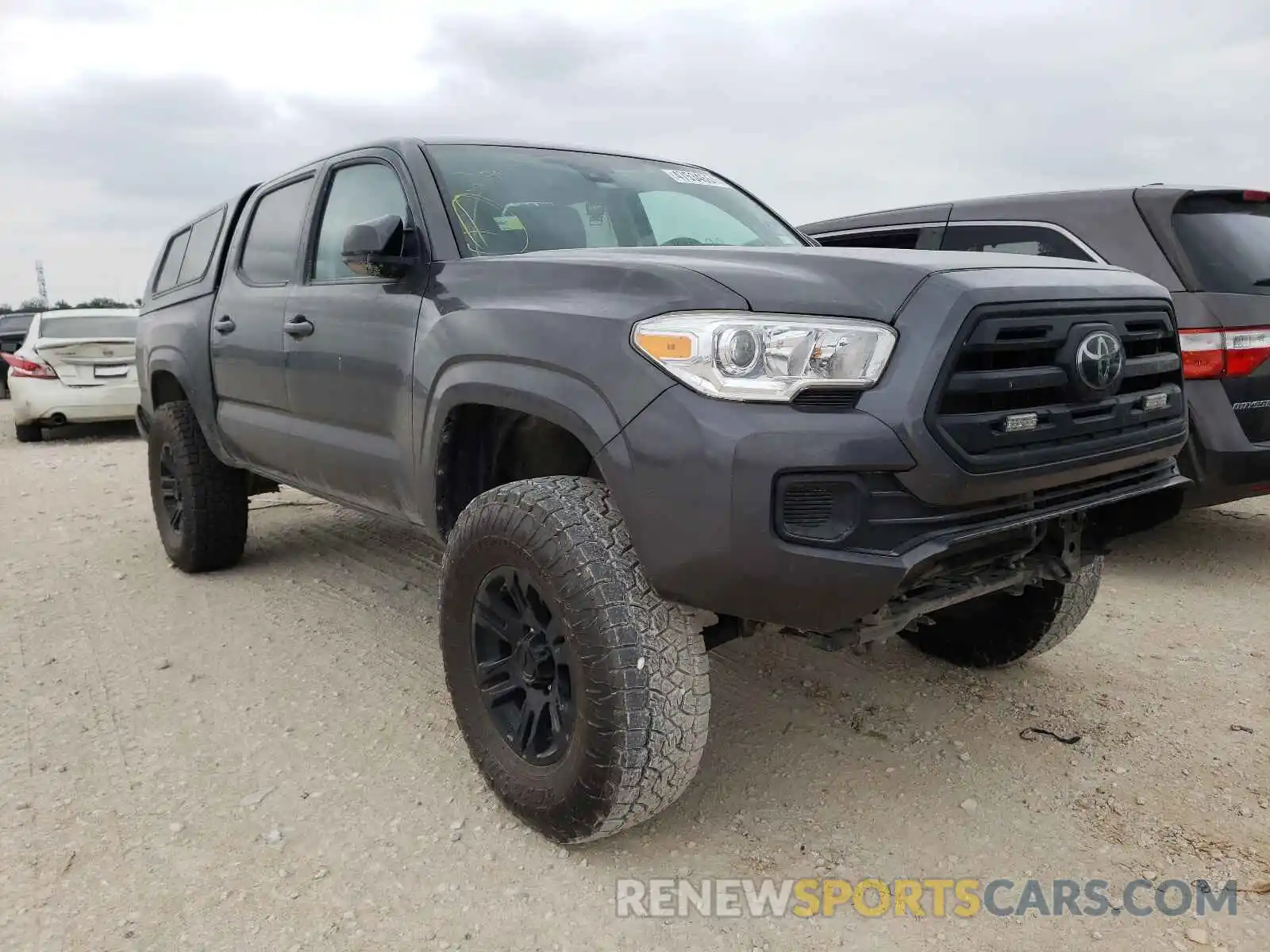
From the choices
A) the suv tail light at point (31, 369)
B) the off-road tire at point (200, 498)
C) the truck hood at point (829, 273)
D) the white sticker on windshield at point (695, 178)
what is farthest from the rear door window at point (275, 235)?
the suv tail light at point (31, 369)

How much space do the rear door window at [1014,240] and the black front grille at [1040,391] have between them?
2.15 m

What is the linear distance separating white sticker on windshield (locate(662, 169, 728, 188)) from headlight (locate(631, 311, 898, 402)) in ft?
5.95

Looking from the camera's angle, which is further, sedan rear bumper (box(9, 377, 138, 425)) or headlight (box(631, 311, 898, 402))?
sedan rear bumper (box(9, 377, 138, 425))

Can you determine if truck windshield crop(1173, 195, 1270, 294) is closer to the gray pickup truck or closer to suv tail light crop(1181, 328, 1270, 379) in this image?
suv tail light crop(1181, 328, 1270, 379)

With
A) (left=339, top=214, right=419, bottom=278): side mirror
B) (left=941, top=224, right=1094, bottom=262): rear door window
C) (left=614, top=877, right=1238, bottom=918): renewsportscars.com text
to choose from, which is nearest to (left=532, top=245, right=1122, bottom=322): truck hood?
(left=339, top=214, right=419, bottom=278): side mirror

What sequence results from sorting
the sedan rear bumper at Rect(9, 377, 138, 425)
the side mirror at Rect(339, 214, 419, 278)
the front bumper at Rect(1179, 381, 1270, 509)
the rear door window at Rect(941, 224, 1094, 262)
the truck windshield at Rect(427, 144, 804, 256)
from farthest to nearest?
1. the sedan rear bumper at Rect(9, 377, 138, 425)
2. the rear door window at Rect(941, 224, 1094, 262)
3. the front bumper at Rect(1179, 381, 1270, 509)
4. the truck windshield at Rect(427, 144, 804, 256)
5. the side mirror at Rect(339, 214, 419, 278)

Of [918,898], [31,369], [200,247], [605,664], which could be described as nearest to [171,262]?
[200,247]

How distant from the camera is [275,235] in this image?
4.10 meters

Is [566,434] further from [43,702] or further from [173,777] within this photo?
[43,702]

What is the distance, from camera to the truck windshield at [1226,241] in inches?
166

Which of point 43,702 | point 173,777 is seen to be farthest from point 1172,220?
point 43,702

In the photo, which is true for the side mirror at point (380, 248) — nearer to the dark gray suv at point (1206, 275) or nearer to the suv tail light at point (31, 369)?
the dark gray suv at point (1206, 275)

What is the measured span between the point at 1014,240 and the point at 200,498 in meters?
4.21

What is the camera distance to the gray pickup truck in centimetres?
201
